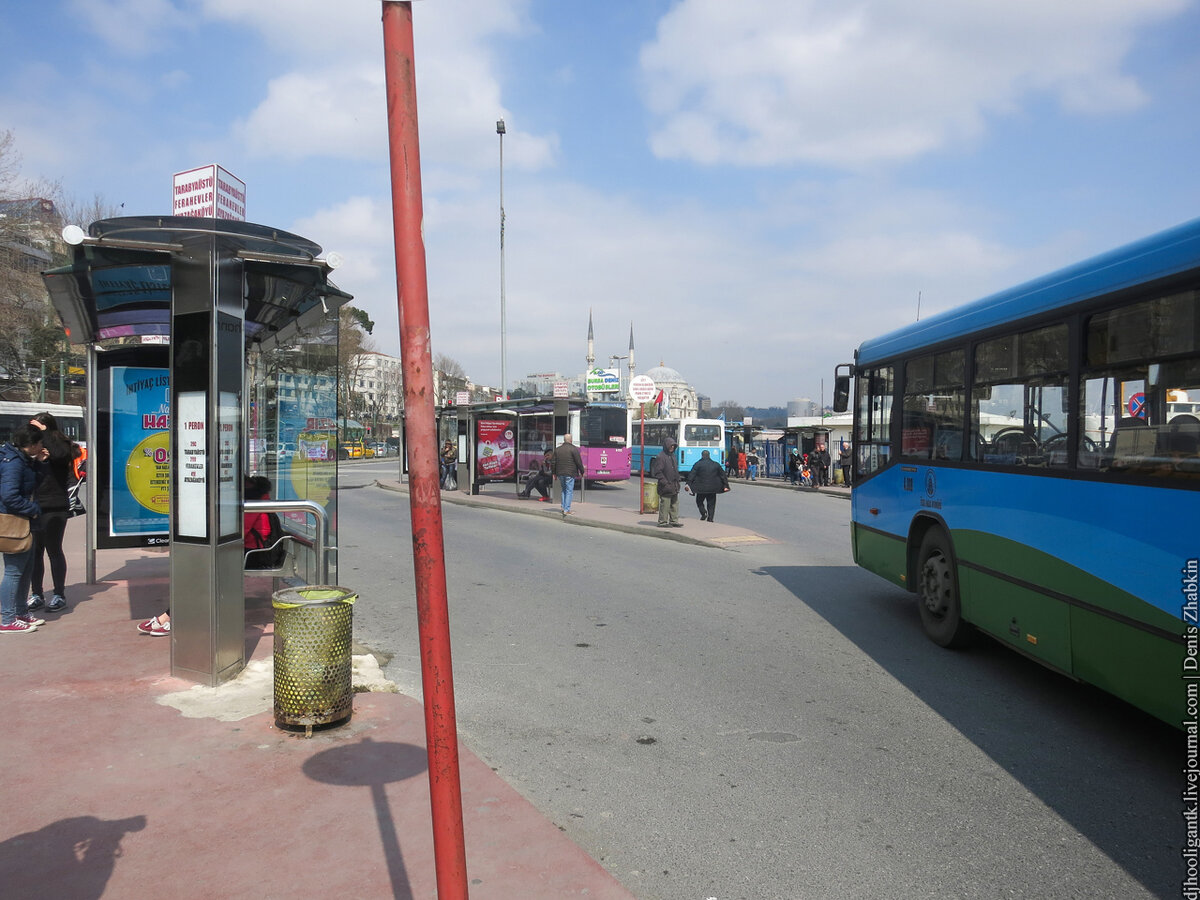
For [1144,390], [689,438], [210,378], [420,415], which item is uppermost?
[210,378]

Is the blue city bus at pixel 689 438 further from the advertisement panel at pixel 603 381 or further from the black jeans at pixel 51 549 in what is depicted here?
the black jeans at pixel 51 549

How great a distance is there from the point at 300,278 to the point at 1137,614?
5.98 meters

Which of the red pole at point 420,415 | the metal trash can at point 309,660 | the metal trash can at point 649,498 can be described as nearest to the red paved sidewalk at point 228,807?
the metal trash can at point 309,660

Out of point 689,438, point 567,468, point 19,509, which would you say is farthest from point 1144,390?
point 689,438

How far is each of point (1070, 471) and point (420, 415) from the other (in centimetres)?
455

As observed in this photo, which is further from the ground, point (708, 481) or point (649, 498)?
point (708, 481)

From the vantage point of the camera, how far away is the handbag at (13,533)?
23.5ft

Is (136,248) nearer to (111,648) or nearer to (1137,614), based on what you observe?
(111,648)

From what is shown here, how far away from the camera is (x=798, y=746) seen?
5133 millimetres

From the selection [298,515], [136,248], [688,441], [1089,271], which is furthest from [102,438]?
[688,441]

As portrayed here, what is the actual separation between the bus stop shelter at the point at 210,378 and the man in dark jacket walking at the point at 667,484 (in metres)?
8.36

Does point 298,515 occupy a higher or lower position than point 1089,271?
lower

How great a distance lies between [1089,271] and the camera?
5.34m

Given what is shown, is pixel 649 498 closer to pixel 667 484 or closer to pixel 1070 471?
pixel 667 484
